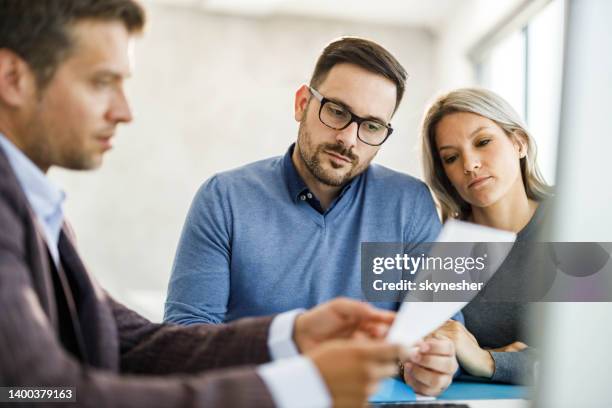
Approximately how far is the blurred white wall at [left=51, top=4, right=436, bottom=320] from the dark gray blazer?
11.5ft

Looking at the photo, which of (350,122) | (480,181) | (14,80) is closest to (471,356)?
(480,181)

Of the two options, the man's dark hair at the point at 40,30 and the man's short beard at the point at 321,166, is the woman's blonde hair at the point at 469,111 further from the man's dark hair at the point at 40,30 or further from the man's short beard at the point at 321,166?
the man's dark hair at the point at 40,30

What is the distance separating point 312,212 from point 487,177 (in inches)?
18.7

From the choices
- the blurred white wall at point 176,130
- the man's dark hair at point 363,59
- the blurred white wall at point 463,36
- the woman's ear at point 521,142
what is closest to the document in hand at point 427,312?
the man's dark hair at point 363,59

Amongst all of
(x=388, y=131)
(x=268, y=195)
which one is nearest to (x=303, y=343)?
(x=268, y=195)

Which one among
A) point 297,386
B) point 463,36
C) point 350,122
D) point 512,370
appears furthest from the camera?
point 463,36

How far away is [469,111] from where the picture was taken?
176 centimetres

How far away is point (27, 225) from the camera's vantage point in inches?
31.1

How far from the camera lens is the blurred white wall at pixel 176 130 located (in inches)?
183

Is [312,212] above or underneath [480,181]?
underneath

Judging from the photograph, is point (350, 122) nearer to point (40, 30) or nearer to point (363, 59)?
point (363, 59)

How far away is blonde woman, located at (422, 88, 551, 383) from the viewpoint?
165 cm

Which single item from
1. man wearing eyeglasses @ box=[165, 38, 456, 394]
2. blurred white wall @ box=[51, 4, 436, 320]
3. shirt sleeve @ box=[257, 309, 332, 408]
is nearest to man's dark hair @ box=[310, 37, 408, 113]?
man wearing eyeglasses @ box=[165, 38, 456, 394]

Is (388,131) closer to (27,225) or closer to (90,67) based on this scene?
(90,67)
